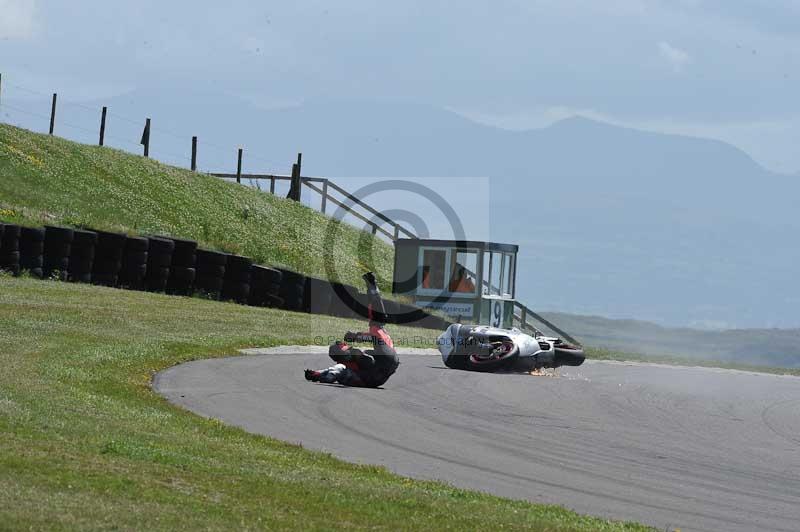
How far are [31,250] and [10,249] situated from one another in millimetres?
529

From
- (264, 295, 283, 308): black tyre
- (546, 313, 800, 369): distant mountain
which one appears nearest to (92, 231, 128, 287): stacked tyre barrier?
(264, 295, 283, 308): black tyre

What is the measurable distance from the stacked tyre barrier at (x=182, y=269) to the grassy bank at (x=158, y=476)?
13741mm

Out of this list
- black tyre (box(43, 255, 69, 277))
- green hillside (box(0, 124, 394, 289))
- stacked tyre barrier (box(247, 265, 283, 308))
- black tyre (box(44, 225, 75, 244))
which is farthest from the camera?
green hillside (box(0, 124, 394, 289))

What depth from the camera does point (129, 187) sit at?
145 ft

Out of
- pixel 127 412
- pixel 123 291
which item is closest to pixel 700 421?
pixel 127 412

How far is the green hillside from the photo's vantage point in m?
38.6

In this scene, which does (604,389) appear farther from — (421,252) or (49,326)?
(421,252)

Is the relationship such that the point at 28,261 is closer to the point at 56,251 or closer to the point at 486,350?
the point at 56,251

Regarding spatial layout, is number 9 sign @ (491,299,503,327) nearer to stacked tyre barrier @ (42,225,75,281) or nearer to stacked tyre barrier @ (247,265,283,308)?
stacked tyre barrier @ (247,265,283,308)

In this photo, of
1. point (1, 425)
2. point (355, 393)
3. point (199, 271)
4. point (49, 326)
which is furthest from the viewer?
point (199, 271)

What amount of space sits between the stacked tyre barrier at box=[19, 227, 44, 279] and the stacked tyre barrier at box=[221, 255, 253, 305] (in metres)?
5.71

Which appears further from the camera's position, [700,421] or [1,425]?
[700,421]

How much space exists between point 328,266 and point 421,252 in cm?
1171

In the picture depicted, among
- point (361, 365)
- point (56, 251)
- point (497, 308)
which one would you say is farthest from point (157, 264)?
point (361, 365)
